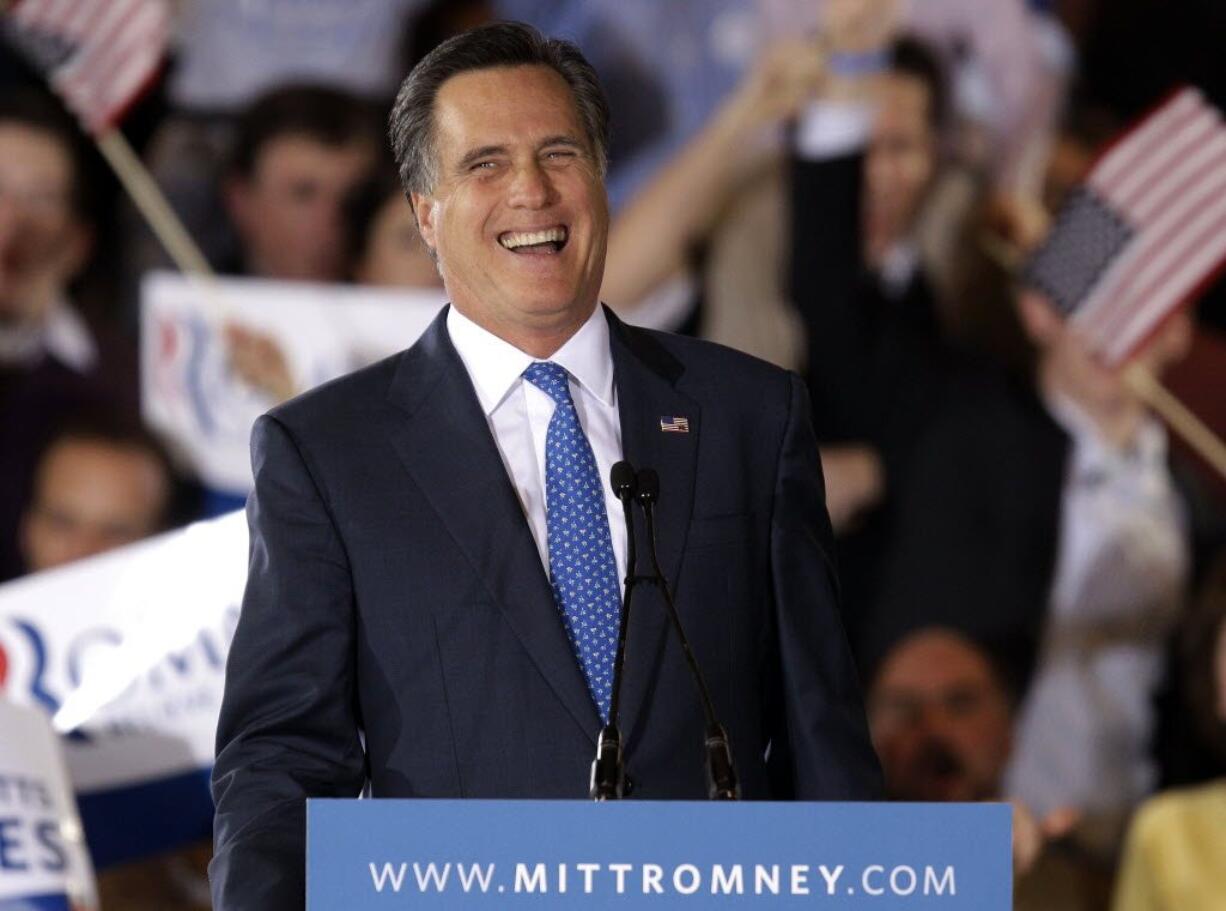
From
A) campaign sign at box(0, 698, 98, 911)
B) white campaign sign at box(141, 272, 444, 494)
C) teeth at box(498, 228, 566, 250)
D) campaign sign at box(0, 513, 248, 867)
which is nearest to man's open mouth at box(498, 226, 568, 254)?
teeth at box(498, 228, 566, 250)

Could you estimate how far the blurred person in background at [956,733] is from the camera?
5293 millimetres

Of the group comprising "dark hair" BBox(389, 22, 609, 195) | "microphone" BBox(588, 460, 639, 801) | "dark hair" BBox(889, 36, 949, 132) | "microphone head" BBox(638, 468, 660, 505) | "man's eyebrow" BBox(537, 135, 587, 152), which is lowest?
"microphone" BBox(588, 460, 639, 801)

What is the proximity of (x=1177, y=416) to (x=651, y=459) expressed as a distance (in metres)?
4.00

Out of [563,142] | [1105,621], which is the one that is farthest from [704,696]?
[1105,621]

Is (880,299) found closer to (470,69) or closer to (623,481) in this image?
Result: (470,69)

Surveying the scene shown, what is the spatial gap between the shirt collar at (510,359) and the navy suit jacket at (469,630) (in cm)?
2

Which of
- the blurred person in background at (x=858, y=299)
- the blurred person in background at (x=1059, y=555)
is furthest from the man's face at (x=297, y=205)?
the blurred person in background at (x=1059, y=555)

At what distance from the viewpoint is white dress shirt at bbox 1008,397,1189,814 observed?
5.47m

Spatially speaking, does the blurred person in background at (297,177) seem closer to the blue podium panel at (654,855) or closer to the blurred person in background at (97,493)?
the blurred person in background at (97,493)

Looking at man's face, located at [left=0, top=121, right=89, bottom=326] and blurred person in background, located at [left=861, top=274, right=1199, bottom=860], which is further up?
man's face, located at [left=0, top=121, right=89, bottom=326]

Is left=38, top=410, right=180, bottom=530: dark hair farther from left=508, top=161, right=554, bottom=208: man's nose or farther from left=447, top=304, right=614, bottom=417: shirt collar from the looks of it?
left=508, top=161, right=554, bottom=208: man's nose

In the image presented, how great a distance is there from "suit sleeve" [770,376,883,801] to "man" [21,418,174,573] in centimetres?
336

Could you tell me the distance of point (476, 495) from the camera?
1870 millimetres

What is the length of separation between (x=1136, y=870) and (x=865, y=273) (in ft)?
5.71
